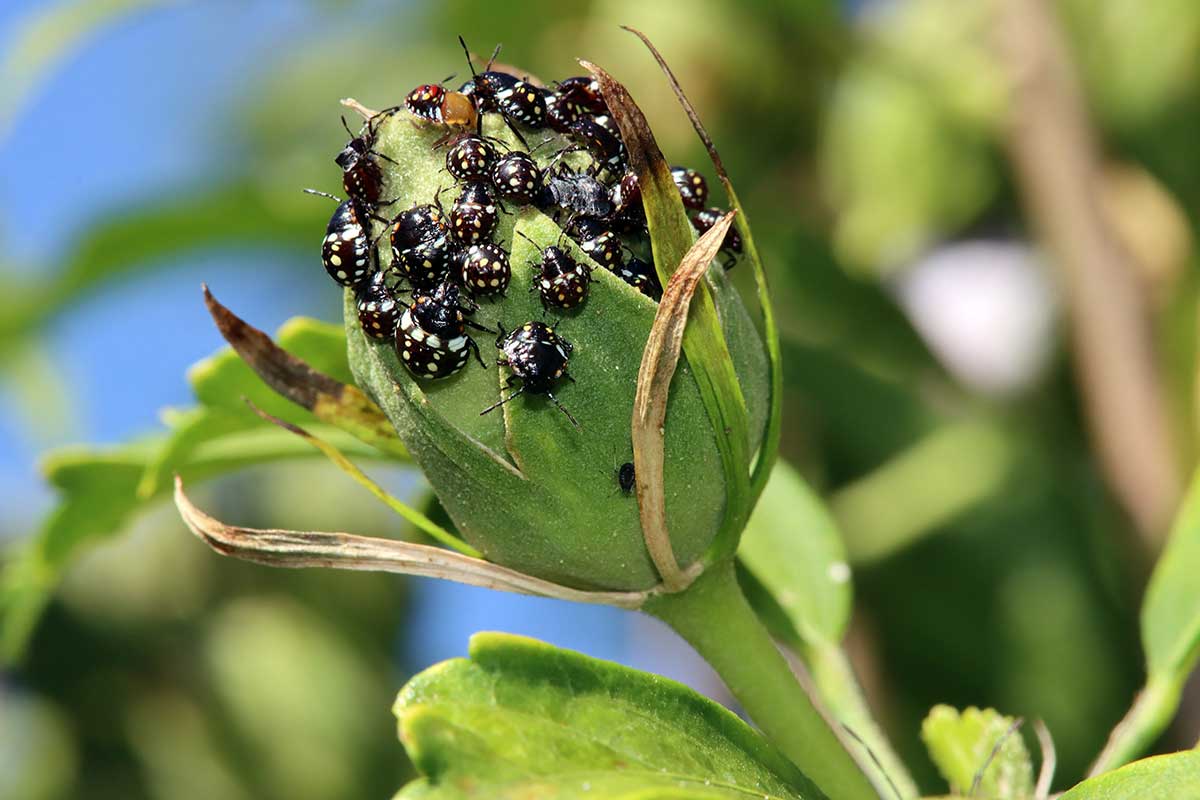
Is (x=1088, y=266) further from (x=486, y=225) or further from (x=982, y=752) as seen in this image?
(x=486, y=225)

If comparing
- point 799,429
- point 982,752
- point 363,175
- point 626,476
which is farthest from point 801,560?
point 799,429

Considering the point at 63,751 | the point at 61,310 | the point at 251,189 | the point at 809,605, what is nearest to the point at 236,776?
the point at 63,751

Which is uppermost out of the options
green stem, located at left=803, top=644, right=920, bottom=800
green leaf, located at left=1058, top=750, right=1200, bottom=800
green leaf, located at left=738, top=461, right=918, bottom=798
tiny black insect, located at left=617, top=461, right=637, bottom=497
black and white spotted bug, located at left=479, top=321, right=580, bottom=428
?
black and white spotted bug, located at left=479, top=321, right=580, bottom=428

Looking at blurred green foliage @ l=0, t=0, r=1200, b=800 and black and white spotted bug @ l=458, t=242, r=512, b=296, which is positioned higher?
black and white spotted bug @ l=458, t=242, r=512, b=296

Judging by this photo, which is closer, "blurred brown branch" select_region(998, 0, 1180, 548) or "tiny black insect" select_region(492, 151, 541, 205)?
"tiny black insect" select_region(492, 151, 541, 205)

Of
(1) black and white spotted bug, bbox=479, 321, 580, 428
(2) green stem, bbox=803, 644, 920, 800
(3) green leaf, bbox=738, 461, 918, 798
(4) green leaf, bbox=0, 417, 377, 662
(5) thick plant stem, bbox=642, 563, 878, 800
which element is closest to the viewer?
(1) black and white spotted bug, bbox=479, 321, 580, 428

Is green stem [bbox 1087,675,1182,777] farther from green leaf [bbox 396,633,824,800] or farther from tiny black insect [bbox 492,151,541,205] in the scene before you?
tiny black insect [bbox 492,151,541,205]

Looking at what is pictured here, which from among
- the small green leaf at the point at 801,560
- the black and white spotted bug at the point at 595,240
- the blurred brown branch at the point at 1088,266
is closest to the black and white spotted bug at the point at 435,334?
the black and white spotted bug at the point at 595,240

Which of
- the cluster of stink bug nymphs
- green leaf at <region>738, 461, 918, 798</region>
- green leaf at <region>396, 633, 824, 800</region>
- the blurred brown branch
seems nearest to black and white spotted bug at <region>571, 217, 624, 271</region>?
the cluster of stink bug nymphs
